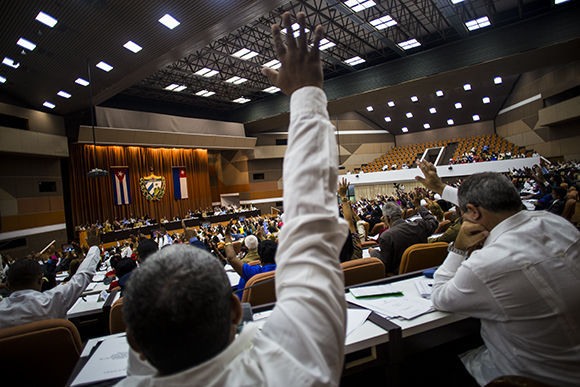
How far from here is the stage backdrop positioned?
50.0 ft

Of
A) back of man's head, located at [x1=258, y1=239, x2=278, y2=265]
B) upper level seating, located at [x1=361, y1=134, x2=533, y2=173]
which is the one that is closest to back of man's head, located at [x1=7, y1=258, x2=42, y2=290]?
back of man's head, located at [x1=258, y1=239, x2=278, y2=265]

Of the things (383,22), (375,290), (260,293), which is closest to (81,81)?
(383,22)

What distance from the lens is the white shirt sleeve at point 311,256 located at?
2.08ft

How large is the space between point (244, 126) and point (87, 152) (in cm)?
Result: 911

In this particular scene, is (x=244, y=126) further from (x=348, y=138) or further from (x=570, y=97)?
(x=570, y=97)

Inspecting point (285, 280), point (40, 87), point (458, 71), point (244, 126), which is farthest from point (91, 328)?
point (244, 126)

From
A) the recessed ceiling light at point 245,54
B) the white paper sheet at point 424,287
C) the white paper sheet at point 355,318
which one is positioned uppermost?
the recessed ceiling light at point 245,54

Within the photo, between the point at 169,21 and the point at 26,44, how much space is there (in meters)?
3.90

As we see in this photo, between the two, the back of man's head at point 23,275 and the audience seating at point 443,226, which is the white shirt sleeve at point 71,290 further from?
the audience seating at point 443,226

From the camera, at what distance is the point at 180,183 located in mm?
19688

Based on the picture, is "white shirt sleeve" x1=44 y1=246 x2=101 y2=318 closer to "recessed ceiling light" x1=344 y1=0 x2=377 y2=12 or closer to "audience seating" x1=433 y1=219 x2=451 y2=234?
"audience seating" x1=433 y1=219 x2=451 y2=234

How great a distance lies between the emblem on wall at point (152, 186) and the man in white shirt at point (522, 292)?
18.8 m

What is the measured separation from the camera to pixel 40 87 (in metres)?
10.5

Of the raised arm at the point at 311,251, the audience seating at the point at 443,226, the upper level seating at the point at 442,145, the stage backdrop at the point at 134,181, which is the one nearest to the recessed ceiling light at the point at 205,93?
the stage backdrop at the point at 134,181
